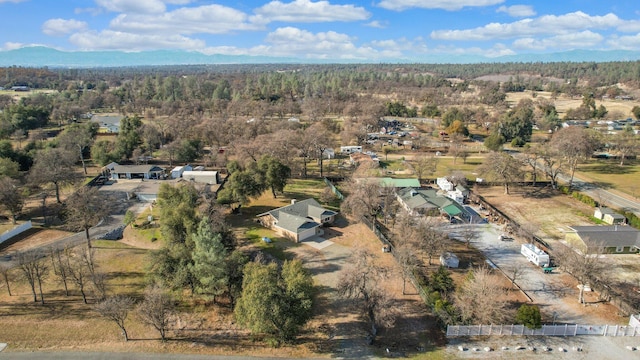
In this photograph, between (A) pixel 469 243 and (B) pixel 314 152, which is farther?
(B) pixel 314 152

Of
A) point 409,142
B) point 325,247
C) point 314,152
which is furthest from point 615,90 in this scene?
point 325,247

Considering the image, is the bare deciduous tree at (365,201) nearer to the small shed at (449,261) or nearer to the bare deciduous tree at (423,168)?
the small shed at (449,261)

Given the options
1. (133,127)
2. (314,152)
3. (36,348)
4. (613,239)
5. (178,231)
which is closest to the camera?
(36,348)

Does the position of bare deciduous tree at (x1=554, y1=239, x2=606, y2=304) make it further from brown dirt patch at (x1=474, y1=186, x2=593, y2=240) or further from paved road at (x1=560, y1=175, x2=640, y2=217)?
paved road at (x1=560, y1=175, x2=640, y2=217)

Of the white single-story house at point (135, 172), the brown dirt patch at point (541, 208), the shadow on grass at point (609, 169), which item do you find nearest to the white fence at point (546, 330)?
the brown dirt patch at point (541, 208)

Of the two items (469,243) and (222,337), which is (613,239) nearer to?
(469,243)

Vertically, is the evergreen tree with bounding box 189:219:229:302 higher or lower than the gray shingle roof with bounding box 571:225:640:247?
higher

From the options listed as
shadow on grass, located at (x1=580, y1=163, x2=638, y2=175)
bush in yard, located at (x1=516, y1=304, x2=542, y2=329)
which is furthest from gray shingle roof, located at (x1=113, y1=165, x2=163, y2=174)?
shadow on grass, located at (x1=580, y1=163, x2=638, y2=175)
